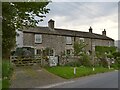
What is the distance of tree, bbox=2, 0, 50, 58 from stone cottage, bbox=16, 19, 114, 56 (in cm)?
1862

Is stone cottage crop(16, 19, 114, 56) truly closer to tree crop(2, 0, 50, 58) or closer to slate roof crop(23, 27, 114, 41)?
slate roof crop(23, 27, 114, 41)

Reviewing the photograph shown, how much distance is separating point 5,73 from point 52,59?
13.8 m

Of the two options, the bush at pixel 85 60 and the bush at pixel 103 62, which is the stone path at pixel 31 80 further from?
the bush at pixel 103 62

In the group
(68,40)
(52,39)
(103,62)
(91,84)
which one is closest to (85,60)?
(103,62)

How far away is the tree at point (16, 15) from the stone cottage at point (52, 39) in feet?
61.1

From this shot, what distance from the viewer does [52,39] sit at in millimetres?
49750

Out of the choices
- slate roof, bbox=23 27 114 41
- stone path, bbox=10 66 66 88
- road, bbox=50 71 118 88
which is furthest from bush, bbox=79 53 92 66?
road, bbox=50 71 118 88

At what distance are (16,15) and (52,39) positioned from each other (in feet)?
90.1

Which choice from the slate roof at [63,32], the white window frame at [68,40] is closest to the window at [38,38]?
the slate roof at [63,32]

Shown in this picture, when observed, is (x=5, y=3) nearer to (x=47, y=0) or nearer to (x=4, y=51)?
(x=47, y=0)

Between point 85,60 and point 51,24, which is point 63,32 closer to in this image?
Answer: point 51,24

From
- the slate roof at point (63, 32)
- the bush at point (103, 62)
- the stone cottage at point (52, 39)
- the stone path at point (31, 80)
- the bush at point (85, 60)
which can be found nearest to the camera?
the stone path at point (31, 80)

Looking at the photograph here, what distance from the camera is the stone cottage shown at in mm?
46531

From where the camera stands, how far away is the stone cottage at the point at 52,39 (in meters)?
46.5
